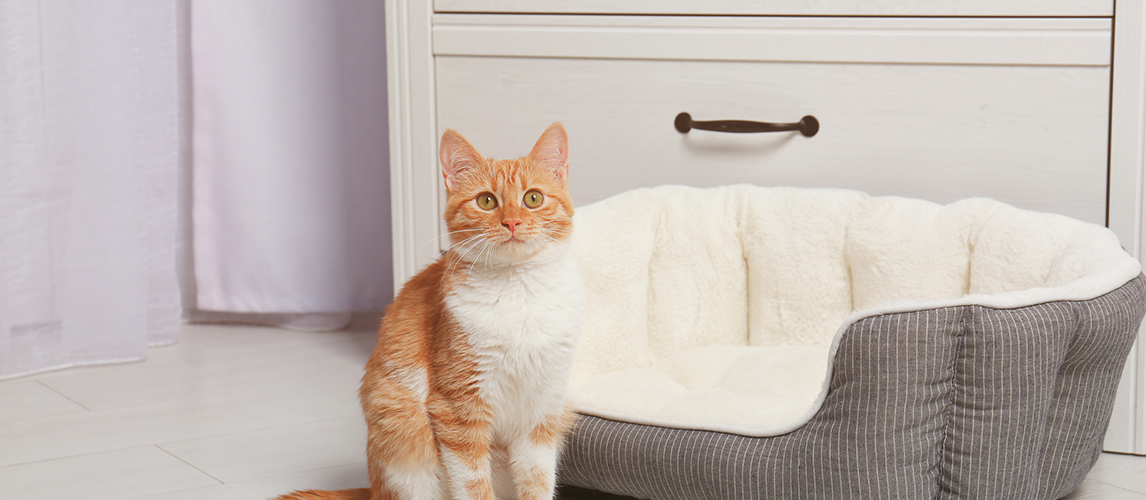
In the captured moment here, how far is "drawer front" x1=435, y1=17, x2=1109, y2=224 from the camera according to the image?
1324 mm

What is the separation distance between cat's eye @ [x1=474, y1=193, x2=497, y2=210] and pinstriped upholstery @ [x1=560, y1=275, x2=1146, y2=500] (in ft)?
1.08

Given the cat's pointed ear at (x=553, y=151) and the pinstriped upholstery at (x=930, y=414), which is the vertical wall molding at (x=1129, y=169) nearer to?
the pinstriped upholstery at (x=930, y=414)

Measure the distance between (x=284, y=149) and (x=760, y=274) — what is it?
1126 millimetres

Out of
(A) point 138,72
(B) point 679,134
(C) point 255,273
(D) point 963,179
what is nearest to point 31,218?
(A) point 138,72

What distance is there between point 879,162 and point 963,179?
118 millimetres

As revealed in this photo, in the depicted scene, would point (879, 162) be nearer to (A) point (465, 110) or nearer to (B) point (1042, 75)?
(B) point (1042, 75)

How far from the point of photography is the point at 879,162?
141cm

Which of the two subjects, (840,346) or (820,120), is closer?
(840,346)

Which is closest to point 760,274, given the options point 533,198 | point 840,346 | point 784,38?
point 784,38

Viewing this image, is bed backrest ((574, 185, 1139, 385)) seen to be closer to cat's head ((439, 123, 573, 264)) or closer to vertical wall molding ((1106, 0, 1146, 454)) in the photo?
vertical wall molding ((1106, 0, 1146, 454))

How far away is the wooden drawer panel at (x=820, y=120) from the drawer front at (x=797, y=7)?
0.07 m

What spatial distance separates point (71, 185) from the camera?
177cm

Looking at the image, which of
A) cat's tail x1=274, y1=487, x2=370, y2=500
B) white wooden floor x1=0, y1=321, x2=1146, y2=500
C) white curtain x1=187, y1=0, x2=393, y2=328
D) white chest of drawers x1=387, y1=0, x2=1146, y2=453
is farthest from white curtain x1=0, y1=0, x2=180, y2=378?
cat's tail x1=274, y1=487, x2=370, y2=500

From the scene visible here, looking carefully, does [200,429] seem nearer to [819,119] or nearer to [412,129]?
[412,129]
